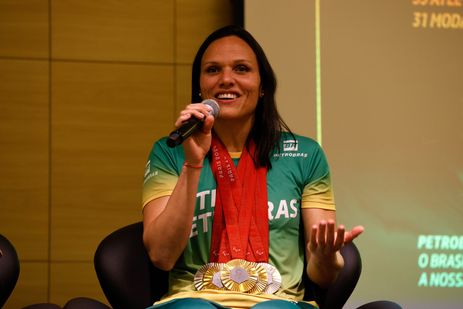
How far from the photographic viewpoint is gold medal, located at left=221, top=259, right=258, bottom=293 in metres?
2.51

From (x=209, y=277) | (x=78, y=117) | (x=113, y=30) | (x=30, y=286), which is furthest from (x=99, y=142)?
(x=209, y=277)

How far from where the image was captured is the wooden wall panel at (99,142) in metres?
4.30

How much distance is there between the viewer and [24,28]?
4.28 metres

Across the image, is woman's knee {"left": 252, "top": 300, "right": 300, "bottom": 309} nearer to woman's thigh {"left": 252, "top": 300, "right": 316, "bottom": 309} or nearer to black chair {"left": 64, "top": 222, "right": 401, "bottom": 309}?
woman's thigh {"left": 252, "top": 300, "right": 316, "bottom": 309}

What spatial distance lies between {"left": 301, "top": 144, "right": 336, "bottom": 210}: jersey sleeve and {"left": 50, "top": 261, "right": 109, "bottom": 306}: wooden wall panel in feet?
6.10

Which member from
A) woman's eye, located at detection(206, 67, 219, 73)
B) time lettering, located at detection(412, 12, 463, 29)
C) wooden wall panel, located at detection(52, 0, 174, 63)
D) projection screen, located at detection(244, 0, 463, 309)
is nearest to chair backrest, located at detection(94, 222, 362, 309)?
woman's eye, located at detection(206, 67, 219, 73)

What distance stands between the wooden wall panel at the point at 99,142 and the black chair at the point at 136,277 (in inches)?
61.1

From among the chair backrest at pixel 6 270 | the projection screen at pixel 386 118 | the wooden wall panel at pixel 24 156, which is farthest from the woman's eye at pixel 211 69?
the wooden wall panel at pixel 24 156

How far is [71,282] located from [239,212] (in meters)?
1.88

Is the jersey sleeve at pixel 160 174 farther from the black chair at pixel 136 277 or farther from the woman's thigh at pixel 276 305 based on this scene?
the woman's thigh at pixel 276 305

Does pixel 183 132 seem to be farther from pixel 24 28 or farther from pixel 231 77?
pixel 24 28

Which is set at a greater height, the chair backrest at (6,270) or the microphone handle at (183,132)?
the microphone handle at (183,132)

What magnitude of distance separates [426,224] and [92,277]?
1688 mm

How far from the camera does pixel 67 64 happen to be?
170 inches
